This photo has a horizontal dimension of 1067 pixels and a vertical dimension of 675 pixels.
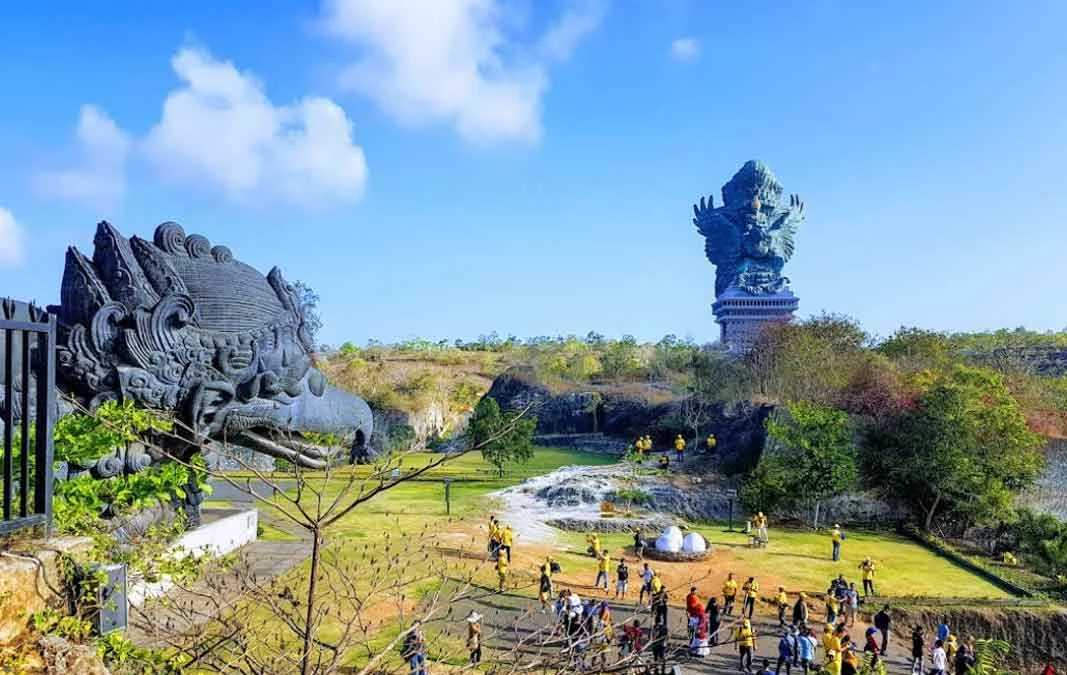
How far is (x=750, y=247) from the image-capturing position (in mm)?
72812

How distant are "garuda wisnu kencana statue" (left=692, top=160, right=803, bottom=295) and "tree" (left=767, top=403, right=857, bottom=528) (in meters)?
49.2

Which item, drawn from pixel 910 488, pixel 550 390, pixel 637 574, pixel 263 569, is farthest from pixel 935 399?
pixel 550 390

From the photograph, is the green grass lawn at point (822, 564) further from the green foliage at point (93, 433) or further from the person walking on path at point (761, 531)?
the green foliage at point (93, 433)

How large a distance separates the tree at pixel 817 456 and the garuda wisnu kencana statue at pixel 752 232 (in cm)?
4923

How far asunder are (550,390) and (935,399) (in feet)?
95.5

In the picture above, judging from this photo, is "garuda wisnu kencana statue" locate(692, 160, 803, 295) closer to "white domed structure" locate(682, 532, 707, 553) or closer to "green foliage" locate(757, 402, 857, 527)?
Answer: "green foliage" locate(757, 402, 857, 527)

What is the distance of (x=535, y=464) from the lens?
3619 centimetres

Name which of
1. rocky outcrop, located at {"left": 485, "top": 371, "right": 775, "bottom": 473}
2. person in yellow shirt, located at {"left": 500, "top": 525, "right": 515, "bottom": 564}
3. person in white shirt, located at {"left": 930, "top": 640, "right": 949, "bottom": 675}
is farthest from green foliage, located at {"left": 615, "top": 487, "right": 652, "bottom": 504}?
person in white shirt, located at {"left": 930, "top": 640, "right": 949, "bottom": 675}

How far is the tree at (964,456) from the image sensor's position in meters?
22.2

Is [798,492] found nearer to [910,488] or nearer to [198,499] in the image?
[910,488]

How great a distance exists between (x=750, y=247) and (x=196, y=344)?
69604 mm

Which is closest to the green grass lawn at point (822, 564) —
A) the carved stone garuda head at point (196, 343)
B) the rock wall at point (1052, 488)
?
the rock wall at point (1052, 488)

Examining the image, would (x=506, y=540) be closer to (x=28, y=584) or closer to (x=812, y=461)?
(x=812, y=461)

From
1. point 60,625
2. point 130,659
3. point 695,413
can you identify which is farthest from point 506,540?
point 695,413
